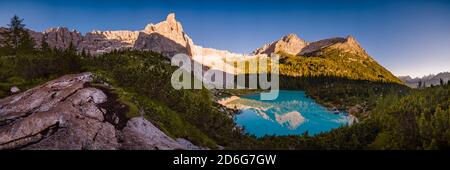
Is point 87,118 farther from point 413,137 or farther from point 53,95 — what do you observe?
point 413,137

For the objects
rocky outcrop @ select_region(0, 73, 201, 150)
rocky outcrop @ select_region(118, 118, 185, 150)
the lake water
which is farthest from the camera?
the lake water

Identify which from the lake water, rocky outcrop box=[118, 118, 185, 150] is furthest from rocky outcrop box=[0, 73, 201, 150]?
the lake water

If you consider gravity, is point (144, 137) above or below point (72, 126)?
below

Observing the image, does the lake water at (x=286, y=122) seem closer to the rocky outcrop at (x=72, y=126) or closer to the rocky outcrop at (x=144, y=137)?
the rocky outcrop at (x=144, y=137)

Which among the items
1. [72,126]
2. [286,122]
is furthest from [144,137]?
[286,122]

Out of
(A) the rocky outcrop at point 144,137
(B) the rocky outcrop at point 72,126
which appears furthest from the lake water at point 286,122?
(B) the rocky outcrop at point 72,126

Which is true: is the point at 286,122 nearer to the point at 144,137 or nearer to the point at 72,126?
the point at 144,137

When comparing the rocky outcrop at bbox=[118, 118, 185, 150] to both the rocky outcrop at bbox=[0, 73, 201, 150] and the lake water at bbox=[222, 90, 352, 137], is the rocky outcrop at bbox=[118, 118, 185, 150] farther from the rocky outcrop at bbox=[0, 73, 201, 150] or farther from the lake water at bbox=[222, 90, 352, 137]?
the lake water at bbox=[222, 90, 352, 137]
